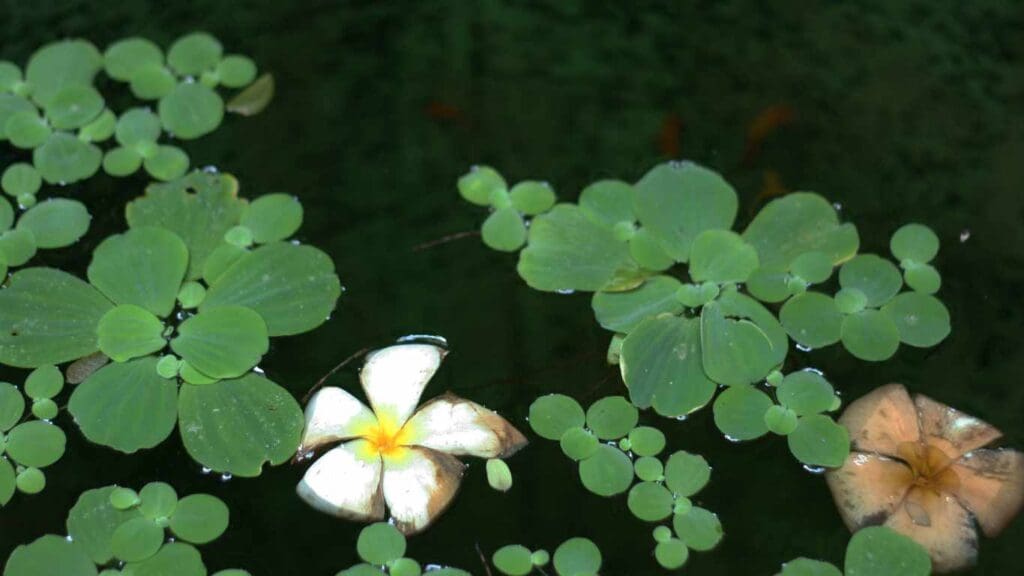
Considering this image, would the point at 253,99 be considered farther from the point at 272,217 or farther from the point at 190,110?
the point at 272,217

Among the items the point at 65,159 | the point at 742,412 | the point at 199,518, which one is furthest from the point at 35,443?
the point at 742,412

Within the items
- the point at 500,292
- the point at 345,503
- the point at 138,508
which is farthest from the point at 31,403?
the point at 500,292

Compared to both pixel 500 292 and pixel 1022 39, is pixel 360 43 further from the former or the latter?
pixel 1022 39

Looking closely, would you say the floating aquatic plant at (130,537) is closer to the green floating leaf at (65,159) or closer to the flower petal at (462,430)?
the flower petal at (462,430)

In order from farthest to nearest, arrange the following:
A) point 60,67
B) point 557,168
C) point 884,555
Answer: point 60,67 → point 557,168 → point 884,555

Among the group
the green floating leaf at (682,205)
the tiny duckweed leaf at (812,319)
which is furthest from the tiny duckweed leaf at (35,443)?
the tiny duckweed leaf at (812,319)

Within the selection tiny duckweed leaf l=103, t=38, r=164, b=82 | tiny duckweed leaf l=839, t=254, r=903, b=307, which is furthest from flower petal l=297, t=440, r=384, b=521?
tiny duckweed leaf l=103, t=38, r=164, b=82
